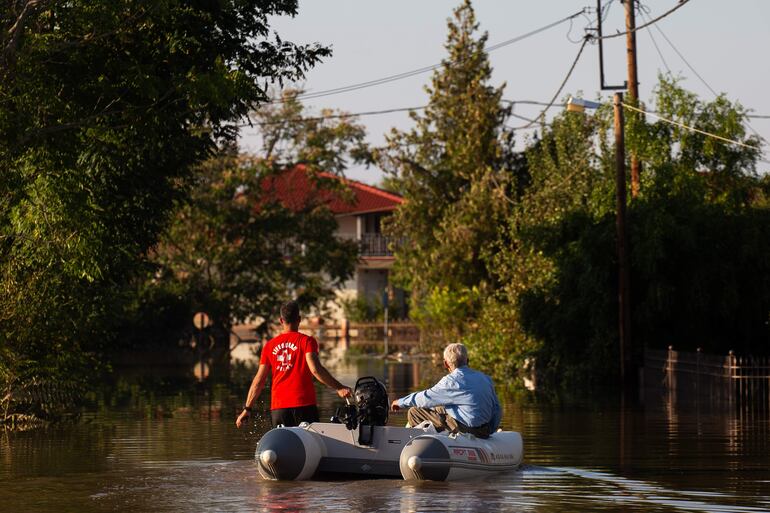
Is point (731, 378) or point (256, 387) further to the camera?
point (731, 378)

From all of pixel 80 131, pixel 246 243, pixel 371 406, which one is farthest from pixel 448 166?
pixel 371 406

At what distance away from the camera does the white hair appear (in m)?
17.4

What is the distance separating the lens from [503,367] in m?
43.1

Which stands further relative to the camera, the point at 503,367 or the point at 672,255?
the point at 503,367

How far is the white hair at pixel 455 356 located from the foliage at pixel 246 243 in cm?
4571

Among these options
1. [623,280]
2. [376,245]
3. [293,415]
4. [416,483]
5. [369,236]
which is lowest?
[416,483]

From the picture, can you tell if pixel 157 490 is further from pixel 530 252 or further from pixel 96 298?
pixel 530 252

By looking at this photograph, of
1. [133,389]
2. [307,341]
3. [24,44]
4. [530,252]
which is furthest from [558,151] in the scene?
[307,341]

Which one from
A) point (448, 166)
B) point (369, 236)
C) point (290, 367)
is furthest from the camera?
point (369, 236)

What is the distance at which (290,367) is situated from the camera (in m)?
16.7

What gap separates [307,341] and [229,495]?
77.0 inches

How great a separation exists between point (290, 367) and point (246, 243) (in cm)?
4748

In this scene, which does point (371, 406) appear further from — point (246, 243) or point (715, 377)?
point (246, 243)

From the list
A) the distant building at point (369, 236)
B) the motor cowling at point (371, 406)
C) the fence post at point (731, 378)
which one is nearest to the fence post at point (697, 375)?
the fence post at point (731, 378)
